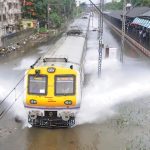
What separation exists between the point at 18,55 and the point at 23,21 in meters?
31.0

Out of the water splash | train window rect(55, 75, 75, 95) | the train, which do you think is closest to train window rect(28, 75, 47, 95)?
the train

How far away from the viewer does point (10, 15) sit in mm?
62406

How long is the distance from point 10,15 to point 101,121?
48765mm

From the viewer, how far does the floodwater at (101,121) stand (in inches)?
568

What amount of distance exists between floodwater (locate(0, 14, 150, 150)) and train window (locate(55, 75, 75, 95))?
1.80 metres

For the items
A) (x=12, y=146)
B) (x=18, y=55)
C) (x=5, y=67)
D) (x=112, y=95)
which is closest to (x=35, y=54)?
(x=18, y=55)

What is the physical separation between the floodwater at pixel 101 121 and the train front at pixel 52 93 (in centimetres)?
82

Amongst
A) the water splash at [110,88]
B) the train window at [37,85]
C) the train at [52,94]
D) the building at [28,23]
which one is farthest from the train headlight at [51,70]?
the building at [28,23]

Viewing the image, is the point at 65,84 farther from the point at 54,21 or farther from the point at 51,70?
the point at 54,21

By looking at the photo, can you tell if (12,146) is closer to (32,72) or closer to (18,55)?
(32,72)

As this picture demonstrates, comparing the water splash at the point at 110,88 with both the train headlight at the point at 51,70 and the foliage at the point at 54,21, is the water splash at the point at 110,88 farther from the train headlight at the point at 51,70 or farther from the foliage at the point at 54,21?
the foliage at the point at 54,21

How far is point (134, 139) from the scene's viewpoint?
585 inches

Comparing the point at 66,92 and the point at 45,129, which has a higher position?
the point at 66,92

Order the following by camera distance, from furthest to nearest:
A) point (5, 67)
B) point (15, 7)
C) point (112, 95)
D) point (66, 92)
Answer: point (15, 7), point (5, 67), point (112, 95), point (66, 92)
